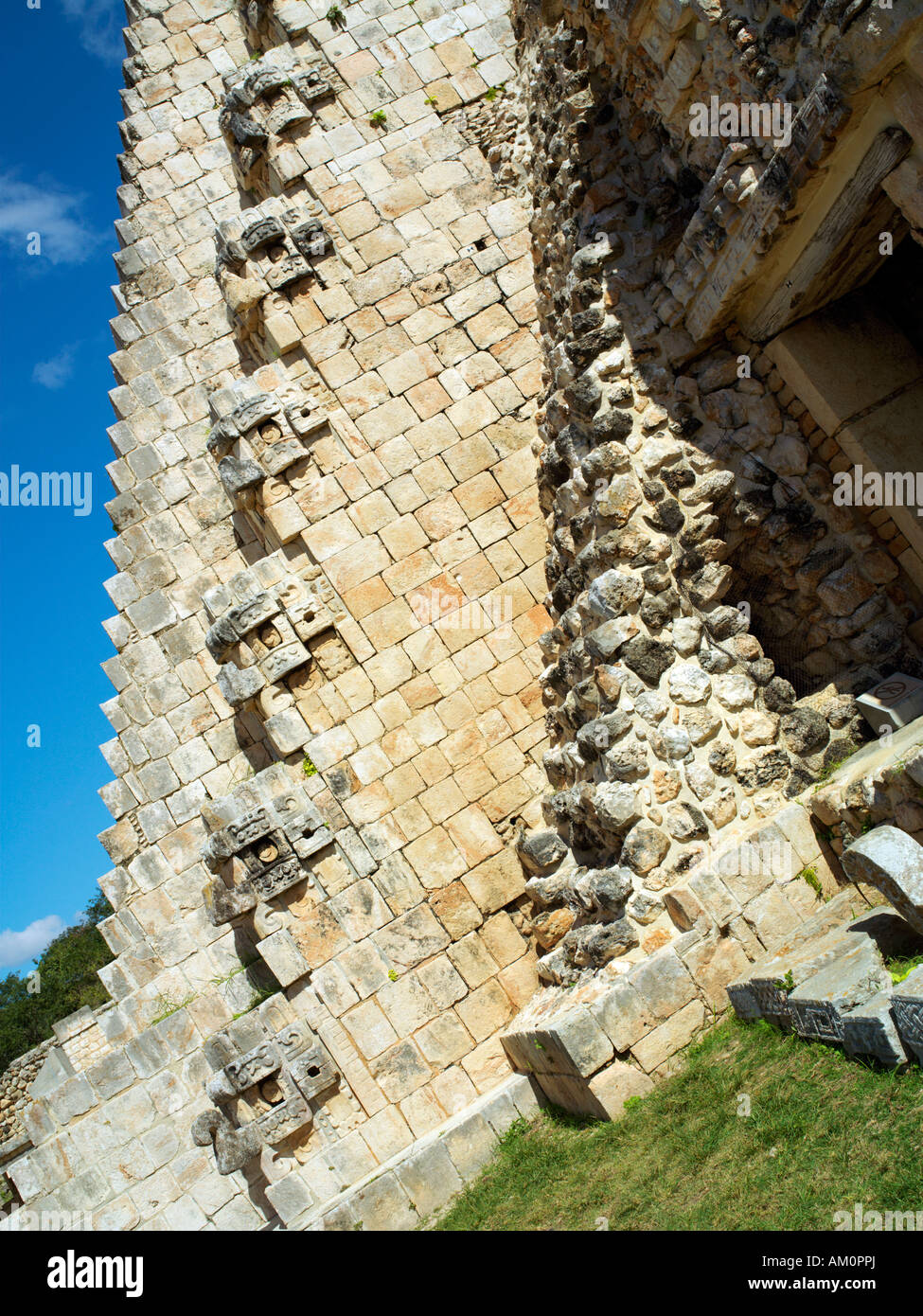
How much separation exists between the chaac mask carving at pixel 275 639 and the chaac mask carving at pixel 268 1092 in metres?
2.34

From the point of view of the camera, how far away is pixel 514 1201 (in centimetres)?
616

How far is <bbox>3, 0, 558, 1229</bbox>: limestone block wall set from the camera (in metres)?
7.82

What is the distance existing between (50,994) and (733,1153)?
107ft

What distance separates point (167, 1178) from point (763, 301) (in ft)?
28.8

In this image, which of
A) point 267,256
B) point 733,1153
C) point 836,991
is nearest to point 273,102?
point 267,256

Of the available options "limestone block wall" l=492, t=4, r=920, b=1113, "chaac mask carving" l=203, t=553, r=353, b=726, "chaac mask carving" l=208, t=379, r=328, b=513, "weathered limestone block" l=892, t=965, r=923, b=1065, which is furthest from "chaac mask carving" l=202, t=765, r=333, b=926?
"weathered limestone block" l=892, t=965, r=923, b=1065

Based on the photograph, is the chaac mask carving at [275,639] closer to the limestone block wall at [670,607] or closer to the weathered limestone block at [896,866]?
the limestone block wall at [670,607]

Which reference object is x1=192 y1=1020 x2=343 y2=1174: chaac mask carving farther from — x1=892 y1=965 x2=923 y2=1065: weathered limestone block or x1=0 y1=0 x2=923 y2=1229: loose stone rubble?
x1=892 y1=965 x2=923 y2=1065: weathered limestone block

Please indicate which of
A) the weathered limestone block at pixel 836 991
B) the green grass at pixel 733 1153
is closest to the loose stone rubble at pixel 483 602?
the weathered limestone block at pixel 836 991

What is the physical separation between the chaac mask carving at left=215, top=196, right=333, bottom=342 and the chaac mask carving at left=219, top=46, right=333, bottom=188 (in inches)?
21.6

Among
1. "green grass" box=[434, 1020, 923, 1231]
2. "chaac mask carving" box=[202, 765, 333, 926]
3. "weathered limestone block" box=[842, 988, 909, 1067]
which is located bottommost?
"green grass" box=[434, 1020, 923, 1231]

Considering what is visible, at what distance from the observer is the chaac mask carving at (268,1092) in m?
7.46

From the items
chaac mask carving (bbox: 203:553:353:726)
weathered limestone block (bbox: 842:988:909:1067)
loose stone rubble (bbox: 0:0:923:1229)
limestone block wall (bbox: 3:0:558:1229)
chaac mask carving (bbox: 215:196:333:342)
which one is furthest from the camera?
chaac mask carving (bbox: 215:196:333:342)

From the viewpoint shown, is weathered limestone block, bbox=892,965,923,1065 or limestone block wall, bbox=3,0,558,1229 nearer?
weathered limestone block, bbox=892,965,923,1065
